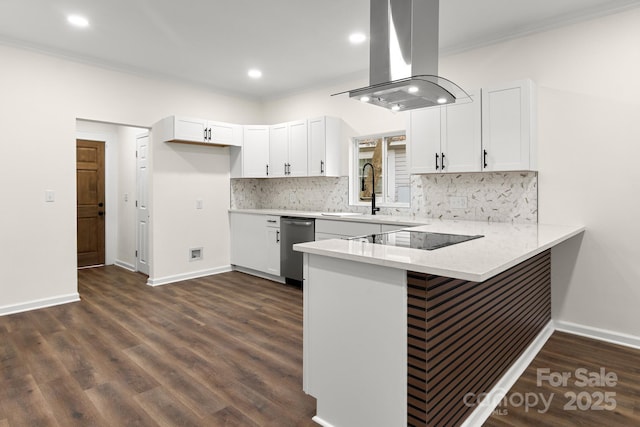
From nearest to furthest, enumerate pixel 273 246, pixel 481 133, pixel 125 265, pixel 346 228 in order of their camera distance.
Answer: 1. pixel 481 133
2. pixel 346 228
3. pixel 273 246
4. pixel 125 265

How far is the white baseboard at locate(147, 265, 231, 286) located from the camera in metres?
4.89

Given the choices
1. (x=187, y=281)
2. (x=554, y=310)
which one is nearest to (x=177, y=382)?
(x=187, y=281)

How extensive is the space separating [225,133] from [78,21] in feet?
7.12

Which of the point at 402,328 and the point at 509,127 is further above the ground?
the point at 509,127

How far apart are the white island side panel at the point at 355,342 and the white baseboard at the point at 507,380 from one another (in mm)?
540

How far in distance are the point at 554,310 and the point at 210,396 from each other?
9.77ft

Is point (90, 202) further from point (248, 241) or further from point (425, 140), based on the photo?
point (425, 140)

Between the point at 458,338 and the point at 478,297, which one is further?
the point at 478,297

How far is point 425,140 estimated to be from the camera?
12.2 feet

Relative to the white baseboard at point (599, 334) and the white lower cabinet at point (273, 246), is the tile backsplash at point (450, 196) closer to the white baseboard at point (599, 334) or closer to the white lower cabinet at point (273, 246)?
the white lower cabinet at point (273, 246)

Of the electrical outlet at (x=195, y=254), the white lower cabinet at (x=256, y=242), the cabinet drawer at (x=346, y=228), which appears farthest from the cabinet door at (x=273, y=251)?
the electrical outlet at (x=195, y=254)

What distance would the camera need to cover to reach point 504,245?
214 centimetres

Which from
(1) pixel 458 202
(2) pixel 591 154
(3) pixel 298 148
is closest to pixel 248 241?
(3) pixel 298 148

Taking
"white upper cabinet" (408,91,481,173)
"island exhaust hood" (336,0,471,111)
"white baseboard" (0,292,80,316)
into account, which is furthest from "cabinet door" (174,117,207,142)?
"island exhaust hood" (336,0,471,111)
